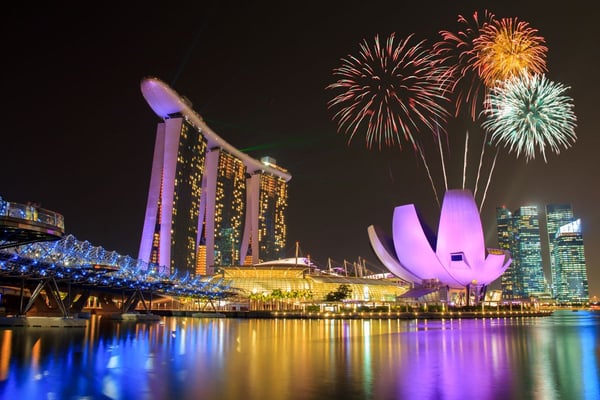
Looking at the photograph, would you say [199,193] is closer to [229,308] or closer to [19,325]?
[229,308]

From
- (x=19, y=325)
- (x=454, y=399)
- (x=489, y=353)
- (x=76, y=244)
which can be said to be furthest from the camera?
(x=76, y=244)

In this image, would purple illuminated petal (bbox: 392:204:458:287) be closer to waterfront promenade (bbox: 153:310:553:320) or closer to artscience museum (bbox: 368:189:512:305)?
artscience museum (bbox: 368:189:512:305)

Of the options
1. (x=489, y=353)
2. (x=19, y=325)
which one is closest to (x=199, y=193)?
(x=19, y=325)

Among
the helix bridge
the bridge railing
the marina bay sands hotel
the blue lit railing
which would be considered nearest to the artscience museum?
the helix bridge

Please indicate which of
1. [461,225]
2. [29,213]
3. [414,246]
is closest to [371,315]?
[414,246]

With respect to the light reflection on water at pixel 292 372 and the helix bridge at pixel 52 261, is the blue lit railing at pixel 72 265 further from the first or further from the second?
the light reflection on water at pixel 292 372

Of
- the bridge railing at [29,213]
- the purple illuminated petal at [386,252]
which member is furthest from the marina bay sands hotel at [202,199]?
the bridge railing at [29,213]
